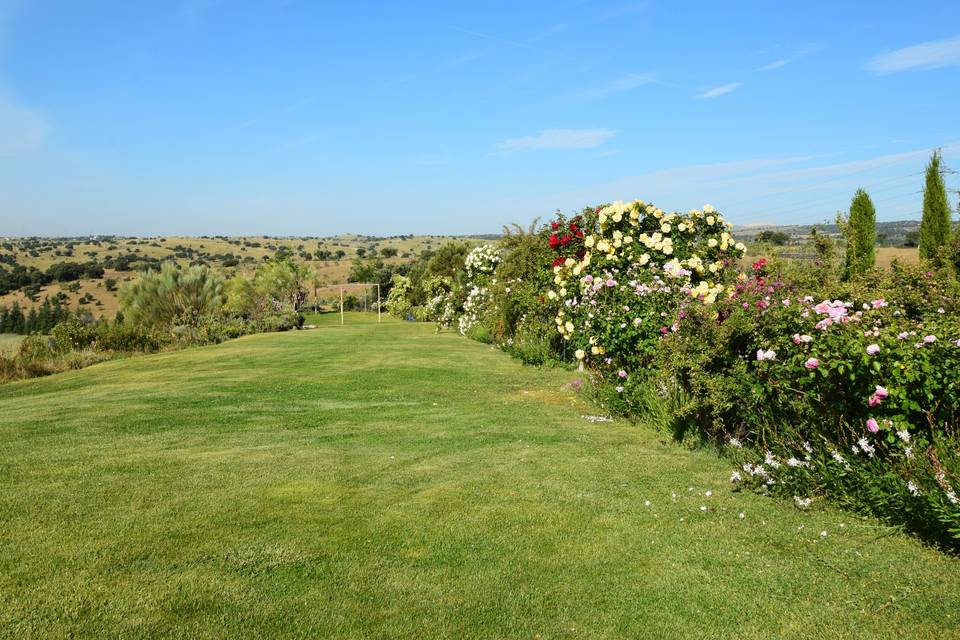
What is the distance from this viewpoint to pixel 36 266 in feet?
226

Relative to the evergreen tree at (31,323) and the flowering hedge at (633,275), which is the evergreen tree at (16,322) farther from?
the flowering hedge at (633,275)

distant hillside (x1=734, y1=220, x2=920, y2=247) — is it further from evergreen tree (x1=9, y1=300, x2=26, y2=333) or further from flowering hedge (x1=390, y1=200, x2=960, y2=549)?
evergreen tree (x1=9, y1=300, x2=26, y2=333)

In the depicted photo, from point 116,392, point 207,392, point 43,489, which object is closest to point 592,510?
point 43,489

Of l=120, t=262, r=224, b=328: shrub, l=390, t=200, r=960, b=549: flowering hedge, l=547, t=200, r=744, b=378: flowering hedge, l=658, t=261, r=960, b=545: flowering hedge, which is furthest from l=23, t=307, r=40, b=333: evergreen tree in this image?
l=658, t=261, r=960, b=545: flowering hedge

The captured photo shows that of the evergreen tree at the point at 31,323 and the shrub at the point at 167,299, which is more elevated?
the shrub at the point at 167,299

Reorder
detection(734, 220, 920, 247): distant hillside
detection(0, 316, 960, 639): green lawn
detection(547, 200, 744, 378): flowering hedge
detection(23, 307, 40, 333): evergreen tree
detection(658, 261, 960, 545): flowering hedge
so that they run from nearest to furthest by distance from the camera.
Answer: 1. detection(0, 316, 960, 639): green lawn
2. detection(658, 261, 960, 545): flowering hedge
3. detection(547, 200, 744, 378): flowering hedge
4. detection(734, 220, 920, 247): distant hillside
5. detection(23, 307, 40, 333): evergreen tree

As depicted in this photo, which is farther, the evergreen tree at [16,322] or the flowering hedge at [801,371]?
the evergreen tree at [16,322]

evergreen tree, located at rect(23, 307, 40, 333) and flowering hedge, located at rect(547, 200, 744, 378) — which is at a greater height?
flowering hedge, located at rect(547, 200, 744, 378)

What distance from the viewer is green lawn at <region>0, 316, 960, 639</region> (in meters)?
3.48

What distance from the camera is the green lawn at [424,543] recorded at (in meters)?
3.48

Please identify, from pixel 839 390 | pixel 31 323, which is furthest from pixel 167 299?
pixel 839 390

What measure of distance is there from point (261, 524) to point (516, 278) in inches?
503

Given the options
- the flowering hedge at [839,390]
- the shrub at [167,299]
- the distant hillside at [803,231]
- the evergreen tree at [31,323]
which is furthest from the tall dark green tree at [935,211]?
the evergreen tree at [31,323]

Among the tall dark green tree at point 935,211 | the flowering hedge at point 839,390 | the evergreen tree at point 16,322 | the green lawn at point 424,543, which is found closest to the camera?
the green lawn at point 424,543
